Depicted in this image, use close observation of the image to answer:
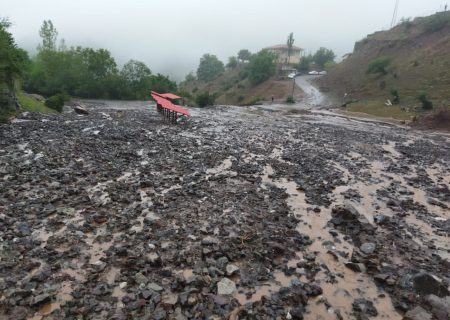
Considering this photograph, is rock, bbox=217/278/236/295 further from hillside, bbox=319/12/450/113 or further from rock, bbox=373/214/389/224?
hillside, bbox=319/12/450/113

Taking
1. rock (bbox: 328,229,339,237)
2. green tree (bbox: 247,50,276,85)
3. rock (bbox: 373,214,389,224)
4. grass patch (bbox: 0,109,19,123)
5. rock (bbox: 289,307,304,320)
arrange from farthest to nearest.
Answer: green tree (bbox: 247,50,276,85)
grass patch (bbox: 0,109,19,123)
rock (bbox: 373,214,389,224)
rock (bbox: 328,229,339,237)
rock (bbox: 289,307,304,320)

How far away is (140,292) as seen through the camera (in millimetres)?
5633

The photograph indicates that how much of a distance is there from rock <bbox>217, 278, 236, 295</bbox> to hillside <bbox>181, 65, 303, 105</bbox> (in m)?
55.6

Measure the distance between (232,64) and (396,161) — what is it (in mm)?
114482

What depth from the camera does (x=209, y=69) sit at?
4840 inches

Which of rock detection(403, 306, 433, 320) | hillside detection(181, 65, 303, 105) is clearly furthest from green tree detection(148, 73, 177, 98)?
rock detection(403, 306, 433, 320)

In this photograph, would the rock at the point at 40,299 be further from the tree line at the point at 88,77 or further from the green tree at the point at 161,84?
the green tree at the point at 161,84


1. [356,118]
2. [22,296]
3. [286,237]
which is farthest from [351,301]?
[356,118]

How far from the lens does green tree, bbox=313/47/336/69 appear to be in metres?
104

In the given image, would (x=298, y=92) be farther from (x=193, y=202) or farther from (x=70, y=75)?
(x=193, y=202)

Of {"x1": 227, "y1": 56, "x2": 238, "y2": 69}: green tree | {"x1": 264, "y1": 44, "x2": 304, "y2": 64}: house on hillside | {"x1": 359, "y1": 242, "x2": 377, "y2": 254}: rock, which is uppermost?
{"x1": 264, "y1": 44, "x2": 304, "y2": 64}: house on hillside

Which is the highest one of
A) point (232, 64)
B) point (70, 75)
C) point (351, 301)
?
point (232, 64)

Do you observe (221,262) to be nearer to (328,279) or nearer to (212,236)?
(212,236)

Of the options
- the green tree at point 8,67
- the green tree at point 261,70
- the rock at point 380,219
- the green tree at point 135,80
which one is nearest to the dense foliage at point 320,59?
the green tree at point 261,70
